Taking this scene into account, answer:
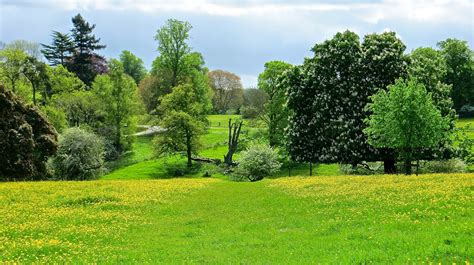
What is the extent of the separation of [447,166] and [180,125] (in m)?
41.3

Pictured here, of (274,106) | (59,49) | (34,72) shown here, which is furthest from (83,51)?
(274,106)

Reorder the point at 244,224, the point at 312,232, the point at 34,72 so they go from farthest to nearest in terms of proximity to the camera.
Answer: the point at 34,72, the point at 244,224, the point at 312,232

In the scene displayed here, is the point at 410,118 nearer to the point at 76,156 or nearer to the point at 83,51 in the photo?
the point at 76,156

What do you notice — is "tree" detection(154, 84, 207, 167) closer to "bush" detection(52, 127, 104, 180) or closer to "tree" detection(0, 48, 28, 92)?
"bush" detection(52, 127, 104, 180)

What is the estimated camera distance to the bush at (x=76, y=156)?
59.5 meters

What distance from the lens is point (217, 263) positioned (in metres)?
14.2

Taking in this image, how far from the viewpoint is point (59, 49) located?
11000 centimetres

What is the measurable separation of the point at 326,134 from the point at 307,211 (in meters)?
30.8

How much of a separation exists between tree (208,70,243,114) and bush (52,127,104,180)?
345 feet

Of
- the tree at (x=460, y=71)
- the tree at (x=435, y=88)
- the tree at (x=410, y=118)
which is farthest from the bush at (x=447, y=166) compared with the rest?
the tree at (x=460, y=71)

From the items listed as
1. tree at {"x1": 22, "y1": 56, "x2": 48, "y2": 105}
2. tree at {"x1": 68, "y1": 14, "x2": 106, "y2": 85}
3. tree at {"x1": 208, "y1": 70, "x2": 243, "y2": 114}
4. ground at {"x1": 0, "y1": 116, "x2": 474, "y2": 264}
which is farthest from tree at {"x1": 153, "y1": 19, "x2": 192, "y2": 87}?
ground at {"x1": 0, "y1": 116, "x2": 474, "y2": 264}

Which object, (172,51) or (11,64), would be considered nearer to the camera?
(11,64)

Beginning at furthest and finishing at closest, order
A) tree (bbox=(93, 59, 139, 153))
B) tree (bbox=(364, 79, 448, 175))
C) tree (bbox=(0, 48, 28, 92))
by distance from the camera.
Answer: tree (bbox=(93, 59, 139, 153)) → tree (bbox=(0, 48, 28, 92)) → tree (bbox=(364, 79, 448, 175))

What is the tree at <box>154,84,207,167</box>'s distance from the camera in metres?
75.7
